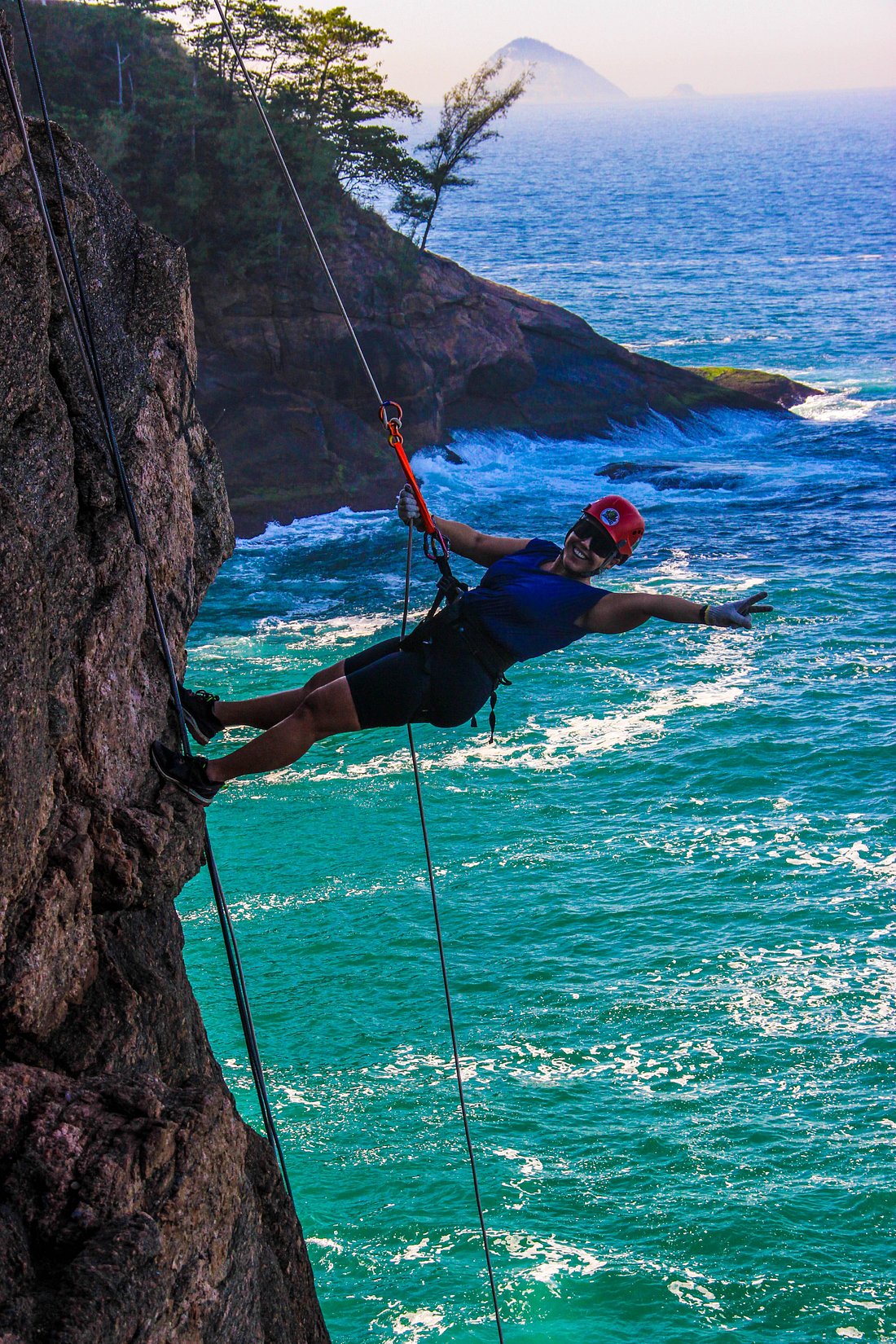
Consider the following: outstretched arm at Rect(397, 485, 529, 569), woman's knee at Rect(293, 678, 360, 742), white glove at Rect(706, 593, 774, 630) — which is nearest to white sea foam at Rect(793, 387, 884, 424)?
outstretched arm at Rect(397, 485, 529, 569)

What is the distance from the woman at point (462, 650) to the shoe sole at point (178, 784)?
354 millimetres

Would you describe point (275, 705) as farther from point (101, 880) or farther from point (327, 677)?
point (101, 880)

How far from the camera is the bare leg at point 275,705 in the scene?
6.28m

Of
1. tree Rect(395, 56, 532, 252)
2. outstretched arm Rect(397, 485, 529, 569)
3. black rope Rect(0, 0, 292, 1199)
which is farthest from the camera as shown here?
tree Rect(395, 56, 532, 252)

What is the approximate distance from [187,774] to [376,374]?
2703cm

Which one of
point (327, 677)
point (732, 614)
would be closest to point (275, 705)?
point (327, 677)

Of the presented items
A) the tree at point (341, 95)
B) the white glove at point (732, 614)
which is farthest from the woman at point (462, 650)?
the tree at point (341, 95)

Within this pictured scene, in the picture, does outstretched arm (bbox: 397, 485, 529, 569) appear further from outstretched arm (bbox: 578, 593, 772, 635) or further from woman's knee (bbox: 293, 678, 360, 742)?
woman's knee (bbox: 293, 678, 360, 742)

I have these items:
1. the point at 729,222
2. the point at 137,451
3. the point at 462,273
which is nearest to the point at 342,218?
the point at 462,273

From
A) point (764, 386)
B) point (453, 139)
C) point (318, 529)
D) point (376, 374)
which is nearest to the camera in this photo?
point (318, 529)

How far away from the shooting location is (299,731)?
19.4 feet

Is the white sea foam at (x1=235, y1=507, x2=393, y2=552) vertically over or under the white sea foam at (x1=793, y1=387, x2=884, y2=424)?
under

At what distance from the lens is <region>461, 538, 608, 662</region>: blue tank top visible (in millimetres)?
6225

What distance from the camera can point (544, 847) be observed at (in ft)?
55.5
